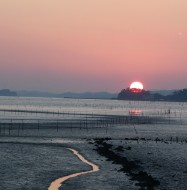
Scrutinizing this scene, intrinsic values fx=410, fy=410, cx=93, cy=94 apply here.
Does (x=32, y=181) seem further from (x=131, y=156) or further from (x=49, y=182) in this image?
(x=131, y=156)

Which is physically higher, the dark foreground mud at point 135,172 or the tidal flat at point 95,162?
the dark foreground mud at point 135,172

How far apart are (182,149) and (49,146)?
73.9ft

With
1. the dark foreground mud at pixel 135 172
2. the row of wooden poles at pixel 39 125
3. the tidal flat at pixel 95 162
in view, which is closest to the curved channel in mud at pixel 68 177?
the tidal flat at pixel 95 162

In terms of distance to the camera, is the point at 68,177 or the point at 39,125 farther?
the point at 39,125

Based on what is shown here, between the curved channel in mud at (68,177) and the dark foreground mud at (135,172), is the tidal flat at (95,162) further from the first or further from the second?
the curved channel in mud at (68,177)

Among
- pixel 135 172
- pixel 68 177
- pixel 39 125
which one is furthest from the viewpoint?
pixel 39 125

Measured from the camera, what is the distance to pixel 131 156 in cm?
5909

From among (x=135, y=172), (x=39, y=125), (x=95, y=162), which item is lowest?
(x=39, y=125)

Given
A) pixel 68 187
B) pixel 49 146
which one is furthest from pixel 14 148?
pixel 68 187

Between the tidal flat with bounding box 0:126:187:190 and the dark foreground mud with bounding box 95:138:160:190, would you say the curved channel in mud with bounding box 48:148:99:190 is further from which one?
the dark foreground mud with bounding box 95:138:160:190

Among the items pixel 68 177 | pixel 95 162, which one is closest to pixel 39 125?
pixel 95 162

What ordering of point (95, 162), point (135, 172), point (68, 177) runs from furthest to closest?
point (95, 162) → point (135, 172) → point (68, 177)

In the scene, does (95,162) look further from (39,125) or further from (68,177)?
(39,125)

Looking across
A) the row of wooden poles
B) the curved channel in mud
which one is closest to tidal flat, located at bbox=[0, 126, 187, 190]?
the curved channel in mud
